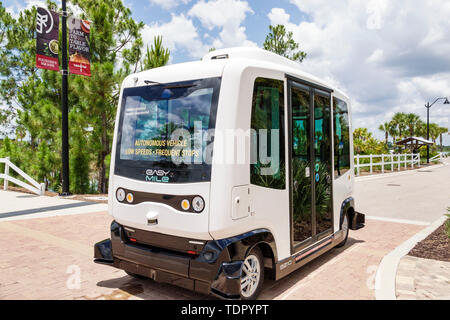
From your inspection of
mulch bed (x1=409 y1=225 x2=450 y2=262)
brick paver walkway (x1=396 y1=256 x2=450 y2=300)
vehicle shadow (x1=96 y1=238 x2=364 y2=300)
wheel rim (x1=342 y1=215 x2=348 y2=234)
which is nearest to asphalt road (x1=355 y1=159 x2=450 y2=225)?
mulch bed (x1=409 y1=225 x2=450 y2=262)

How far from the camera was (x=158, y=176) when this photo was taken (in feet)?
12.1

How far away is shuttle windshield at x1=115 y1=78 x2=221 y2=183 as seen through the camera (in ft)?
11.3

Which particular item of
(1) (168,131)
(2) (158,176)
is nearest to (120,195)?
(2) (158,176)

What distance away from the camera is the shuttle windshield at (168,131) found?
344 cm

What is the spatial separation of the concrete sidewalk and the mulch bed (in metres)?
7.79

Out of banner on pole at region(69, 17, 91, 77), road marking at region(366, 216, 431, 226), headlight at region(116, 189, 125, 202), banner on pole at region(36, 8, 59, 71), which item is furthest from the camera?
banner on pole at region(69, 17, 91, 77)

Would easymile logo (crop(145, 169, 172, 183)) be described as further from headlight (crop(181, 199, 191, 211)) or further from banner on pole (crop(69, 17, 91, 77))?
banner on pole (crop(69, 17, 91, 77))

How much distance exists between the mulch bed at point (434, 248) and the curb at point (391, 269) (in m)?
0.12

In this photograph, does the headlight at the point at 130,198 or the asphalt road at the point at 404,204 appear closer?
the headlight at the point at 130,198

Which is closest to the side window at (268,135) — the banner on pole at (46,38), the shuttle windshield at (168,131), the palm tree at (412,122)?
the shuttle windshield at (168,131)

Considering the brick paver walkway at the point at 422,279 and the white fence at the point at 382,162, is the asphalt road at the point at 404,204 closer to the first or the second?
the brick paver walkway at the point at 422,279

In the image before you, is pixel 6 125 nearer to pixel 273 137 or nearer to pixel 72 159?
pixel 72 159

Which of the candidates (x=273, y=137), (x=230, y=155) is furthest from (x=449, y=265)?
(x=230, y=155)
